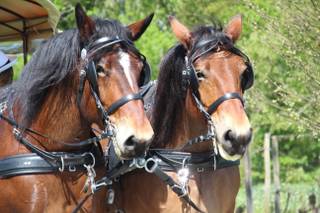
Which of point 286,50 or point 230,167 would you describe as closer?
point 230,167

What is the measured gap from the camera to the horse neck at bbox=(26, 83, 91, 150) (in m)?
5.16

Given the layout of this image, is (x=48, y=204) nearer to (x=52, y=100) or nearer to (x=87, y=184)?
(x=87, y=184)

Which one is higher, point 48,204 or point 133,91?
point 133,91

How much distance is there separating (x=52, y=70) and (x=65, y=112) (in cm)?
32

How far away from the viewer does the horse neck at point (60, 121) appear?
203 inches

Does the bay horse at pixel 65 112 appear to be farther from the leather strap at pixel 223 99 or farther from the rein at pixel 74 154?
the leather strap at pixel 223 99

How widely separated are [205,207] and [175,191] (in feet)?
0.91

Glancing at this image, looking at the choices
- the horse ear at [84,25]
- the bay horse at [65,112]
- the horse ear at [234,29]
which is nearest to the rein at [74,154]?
the bay horse at [65,112]

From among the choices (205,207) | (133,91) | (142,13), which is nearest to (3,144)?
(133,91)

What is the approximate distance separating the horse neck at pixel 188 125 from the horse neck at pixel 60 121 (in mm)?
837

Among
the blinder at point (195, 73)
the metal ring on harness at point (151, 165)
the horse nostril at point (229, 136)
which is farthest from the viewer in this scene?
the metal ring on harness at point (151, 165)

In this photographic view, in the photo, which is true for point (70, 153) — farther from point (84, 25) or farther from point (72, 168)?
point (84, 25)

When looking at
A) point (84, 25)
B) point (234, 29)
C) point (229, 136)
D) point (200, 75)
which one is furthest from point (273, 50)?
point (84, 25)

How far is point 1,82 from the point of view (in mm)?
6523
